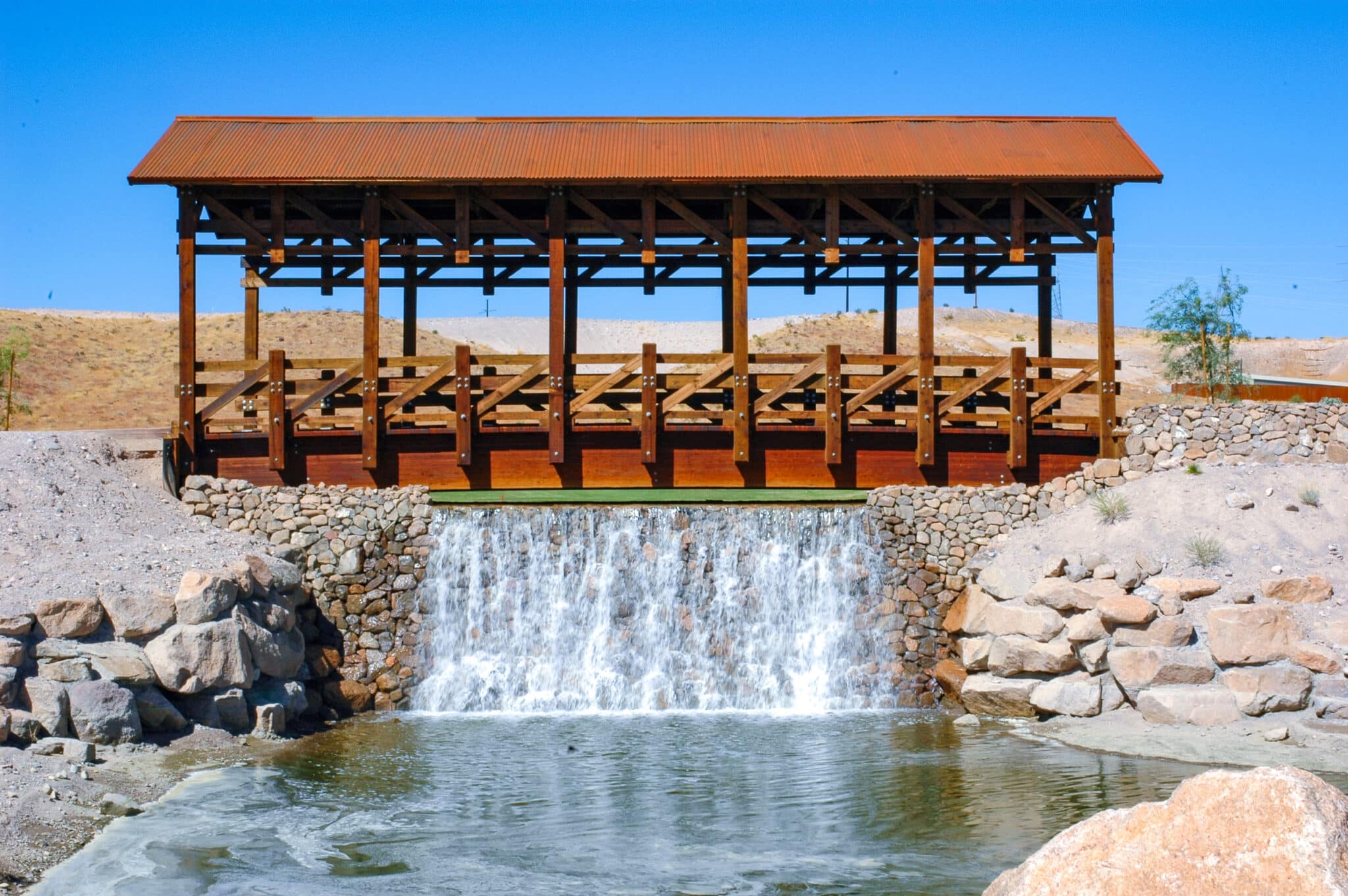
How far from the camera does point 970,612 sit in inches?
717

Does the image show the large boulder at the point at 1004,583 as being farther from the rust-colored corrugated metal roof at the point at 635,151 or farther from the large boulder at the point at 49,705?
the large boulder at the point at 49,705

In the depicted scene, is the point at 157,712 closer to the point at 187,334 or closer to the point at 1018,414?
the point at 187,334

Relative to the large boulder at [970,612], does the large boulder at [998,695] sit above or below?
below

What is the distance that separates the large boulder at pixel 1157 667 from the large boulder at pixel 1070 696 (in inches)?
14.3

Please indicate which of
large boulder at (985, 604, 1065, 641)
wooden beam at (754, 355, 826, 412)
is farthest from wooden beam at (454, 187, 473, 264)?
large boulder at (985, 604, 1065, 641)

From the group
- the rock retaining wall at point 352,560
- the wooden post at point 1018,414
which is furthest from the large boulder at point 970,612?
the rock retaining wall at point 352,560

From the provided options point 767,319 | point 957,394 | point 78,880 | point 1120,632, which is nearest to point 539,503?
point 957,394

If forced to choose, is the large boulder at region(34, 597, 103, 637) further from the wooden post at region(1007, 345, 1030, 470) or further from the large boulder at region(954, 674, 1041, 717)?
the wooden post at region(1007, 345, 1030, 470)

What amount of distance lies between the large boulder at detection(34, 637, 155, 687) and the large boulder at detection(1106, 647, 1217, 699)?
11540 mm

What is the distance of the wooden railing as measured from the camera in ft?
67.6

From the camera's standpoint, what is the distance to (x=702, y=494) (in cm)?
2134

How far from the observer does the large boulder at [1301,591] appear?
54.3ft

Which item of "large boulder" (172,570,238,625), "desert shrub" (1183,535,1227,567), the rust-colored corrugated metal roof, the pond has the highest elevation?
the rust-colored corrugated metal roof

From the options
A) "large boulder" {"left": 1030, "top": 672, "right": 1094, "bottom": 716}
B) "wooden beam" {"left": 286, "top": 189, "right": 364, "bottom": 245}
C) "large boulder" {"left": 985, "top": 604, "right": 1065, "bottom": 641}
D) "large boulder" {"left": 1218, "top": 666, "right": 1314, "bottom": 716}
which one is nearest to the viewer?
"large boulder" {"left": 1218, "top": 666, "right": 1314, "bottom": 716}
